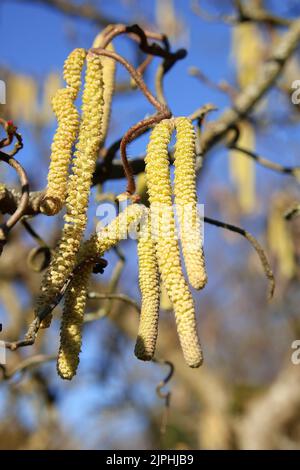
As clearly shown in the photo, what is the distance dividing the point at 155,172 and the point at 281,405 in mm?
3309

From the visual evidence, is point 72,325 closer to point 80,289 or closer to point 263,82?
point 80,289

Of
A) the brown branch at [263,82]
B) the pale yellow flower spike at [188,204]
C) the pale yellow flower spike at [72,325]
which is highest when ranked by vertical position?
the brown branch at [263,82]

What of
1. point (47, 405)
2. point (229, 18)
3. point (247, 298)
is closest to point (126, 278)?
point (47, 405)

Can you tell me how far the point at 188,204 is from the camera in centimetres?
62

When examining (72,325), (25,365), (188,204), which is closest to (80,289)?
(72,325)

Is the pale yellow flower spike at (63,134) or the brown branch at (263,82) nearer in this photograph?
the pale yellow flower spike at (63,134)

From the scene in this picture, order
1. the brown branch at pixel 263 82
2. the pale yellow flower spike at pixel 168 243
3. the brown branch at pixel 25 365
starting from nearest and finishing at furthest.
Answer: the pale yellow flower spike at pixel 168 243
the brown branch at pixel 25 365
the brown branch at pixel 263 82

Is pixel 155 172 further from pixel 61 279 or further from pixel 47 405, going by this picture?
pixel 47 405

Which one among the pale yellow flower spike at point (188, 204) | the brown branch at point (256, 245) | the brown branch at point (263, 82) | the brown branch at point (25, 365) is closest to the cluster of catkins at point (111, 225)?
the pale yellow flower spike at point (188, 204)

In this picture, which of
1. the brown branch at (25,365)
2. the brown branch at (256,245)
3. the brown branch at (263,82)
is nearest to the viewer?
the brown branch at (256,245)

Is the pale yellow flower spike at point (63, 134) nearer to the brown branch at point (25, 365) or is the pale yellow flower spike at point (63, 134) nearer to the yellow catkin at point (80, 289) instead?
the yellow catkin at point (80, 289)

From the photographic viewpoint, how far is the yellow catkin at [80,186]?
593 mm

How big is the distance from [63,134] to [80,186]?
0.06 m
